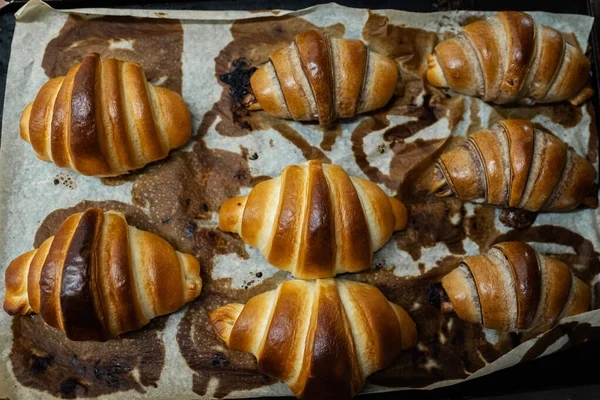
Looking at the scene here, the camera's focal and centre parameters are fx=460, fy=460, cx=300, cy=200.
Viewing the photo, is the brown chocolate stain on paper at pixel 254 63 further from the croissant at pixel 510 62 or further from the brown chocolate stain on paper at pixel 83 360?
the brown chocolate stain on paper at pixel 83 360

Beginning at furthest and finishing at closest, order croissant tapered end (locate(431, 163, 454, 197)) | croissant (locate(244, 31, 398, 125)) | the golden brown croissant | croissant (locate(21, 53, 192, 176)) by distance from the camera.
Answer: croissant tapered end (locate(431, 163, 454, 197)), croissant (locate(244, 31, 398, 125)), croissant (locate(21, 53, 192, 176)), the golden brown croissant

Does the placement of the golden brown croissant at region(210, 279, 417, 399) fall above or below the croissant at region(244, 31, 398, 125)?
below

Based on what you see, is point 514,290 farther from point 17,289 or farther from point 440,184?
point 17,289

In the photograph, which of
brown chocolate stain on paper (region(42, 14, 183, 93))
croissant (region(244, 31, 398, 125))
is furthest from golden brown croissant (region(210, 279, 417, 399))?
brown chocolate stain on paper (region(42, 14, 183, 93))

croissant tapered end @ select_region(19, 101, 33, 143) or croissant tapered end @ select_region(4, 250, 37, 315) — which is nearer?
croissant tapered end @ select_region(4, 250, 37, 315)

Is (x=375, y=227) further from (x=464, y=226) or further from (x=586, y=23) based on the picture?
(x=586, y=23)

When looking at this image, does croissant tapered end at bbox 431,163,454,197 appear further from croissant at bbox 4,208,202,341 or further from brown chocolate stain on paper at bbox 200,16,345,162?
croissant at bbox 4,208,202,341

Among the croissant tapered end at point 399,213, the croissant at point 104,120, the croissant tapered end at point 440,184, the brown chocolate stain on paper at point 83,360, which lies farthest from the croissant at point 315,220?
the brown chocolate stain on paper at point 83,360
